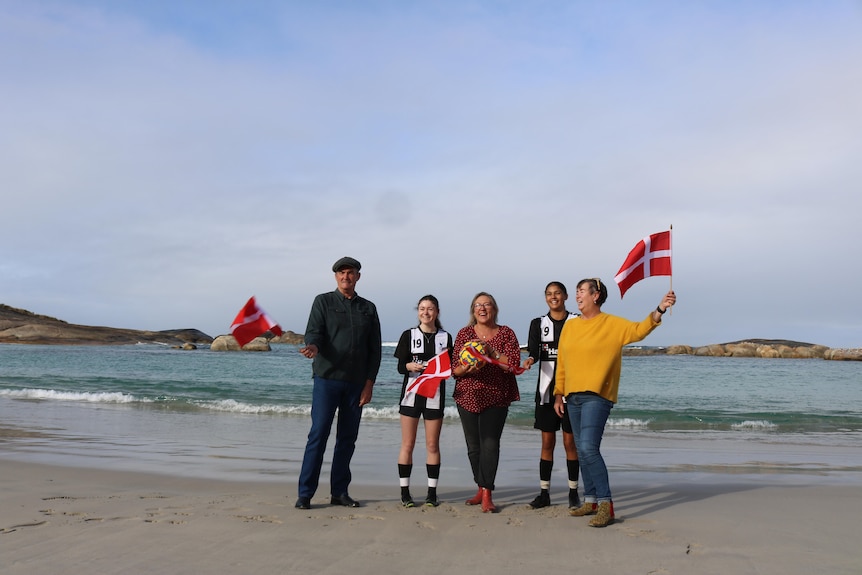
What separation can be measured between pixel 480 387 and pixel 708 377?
2908 centimetres

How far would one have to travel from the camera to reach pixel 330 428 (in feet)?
19.1

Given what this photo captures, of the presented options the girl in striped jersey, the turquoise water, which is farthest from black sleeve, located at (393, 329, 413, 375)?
the turquoise water

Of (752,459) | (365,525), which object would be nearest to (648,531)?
(365,525)

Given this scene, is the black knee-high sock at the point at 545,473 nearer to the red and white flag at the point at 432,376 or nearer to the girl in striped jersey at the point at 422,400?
the girl in striped jersey at the point at 422,400

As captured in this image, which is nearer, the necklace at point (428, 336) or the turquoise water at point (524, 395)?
the necklace at point (428, 336)

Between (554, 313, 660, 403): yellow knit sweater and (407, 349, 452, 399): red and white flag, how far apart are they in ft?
3.47

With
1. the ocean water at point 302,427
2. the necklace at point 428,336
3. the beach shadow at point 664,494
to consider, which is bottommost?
the ocean water at point 302,427

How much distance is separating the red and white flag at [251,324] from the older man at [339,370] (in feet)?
1.30

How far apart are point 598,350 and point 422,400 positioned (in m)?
1.62

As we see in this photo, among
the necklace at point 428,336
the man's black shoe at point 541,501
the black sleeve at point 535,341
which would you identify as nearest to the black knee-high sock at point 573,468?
the man's black shoe at point 541,501

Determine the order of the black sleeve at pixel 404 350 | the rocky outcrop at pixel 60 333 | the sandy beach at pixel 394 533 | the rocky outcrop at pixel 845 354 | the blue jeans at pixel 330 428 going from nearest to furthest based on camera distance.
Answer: the sandy beach at pixel 394 533
the blue jeans at pixel 330 428
the black sleeve at pixel 404 350
the rocky outcrop at pixel 845 354
the rocky outcrop at pixel 60 333

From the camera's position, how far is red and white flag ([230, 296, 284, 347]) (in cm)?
572

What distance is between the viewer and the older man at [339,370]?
569 centimetres

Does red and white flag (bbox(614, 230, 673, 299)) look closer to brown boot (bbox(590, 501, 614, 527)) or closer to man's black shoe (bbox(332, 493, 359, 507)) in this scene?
brown boot (bbox(590, 501, 614, 527))
